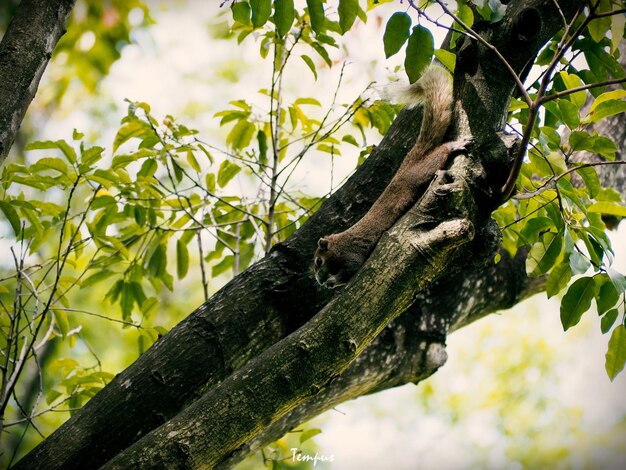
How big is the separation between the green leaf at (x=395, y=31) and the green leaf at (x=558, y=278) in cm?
84

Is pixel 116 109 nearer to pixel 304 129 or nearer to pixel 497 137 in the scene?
pixel 304 129

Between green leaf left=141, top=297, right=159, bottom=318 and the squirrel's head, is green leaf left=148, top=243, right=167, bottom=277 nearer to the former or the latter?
green leaf left=141, top=297, right=159, bottom=318

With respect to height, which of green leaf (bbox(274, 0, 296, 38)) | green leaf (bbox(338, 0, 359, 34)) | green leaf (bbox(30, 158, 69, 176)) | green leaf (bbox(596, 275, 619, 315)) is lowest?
green leaf (bbox(596, 275, 619, 315))

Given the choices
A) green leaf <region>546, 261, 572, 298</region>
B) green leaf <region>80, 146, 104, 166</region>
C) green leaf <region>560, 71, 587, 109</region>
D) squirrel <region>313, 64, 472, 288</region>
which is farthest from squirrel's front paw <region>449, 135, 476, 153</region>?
green leaf <region>80, 146, 104, 166</region>

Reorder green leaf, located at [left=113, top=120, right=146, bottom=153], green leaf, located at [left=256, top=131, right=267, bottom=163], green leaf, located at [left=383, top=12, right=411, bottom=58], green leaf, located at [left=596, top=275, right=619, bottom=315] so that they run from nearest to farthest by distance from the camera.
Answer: green leaf, located at [left=383, top=12, right=411, bottom=58] < green leaf, located at [left=596, top=275, right=619, bottom=315] < green leaf, located at [left=113, top=120, right=146, bottom=153] < green leaf, located at [left=256, top=131, right=267, bottom=163]

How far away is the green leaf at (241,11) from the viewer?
6.25ft

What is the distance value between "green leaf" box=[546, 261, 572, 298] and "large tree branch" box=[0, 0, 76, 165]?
1.62 meters

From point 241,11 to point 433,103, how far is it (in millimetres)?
718

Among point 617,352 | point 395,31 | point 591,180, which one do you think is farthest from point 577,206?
point 395,31

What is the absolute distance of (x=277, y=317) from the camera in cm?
197

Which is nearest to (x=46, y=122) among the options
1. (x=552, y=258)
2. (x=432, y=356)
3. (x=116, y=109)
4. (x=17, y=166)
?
(x=116, y=109)

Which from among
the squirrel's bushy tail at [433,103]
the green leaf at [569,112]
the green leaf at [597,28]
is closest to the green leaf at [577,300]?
the green leaf at [569,112]

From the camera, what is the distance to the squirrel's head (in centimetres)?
216

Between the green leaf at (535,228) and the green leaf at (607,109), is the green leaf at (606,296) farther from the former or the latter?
the green leaf at (607,109)
